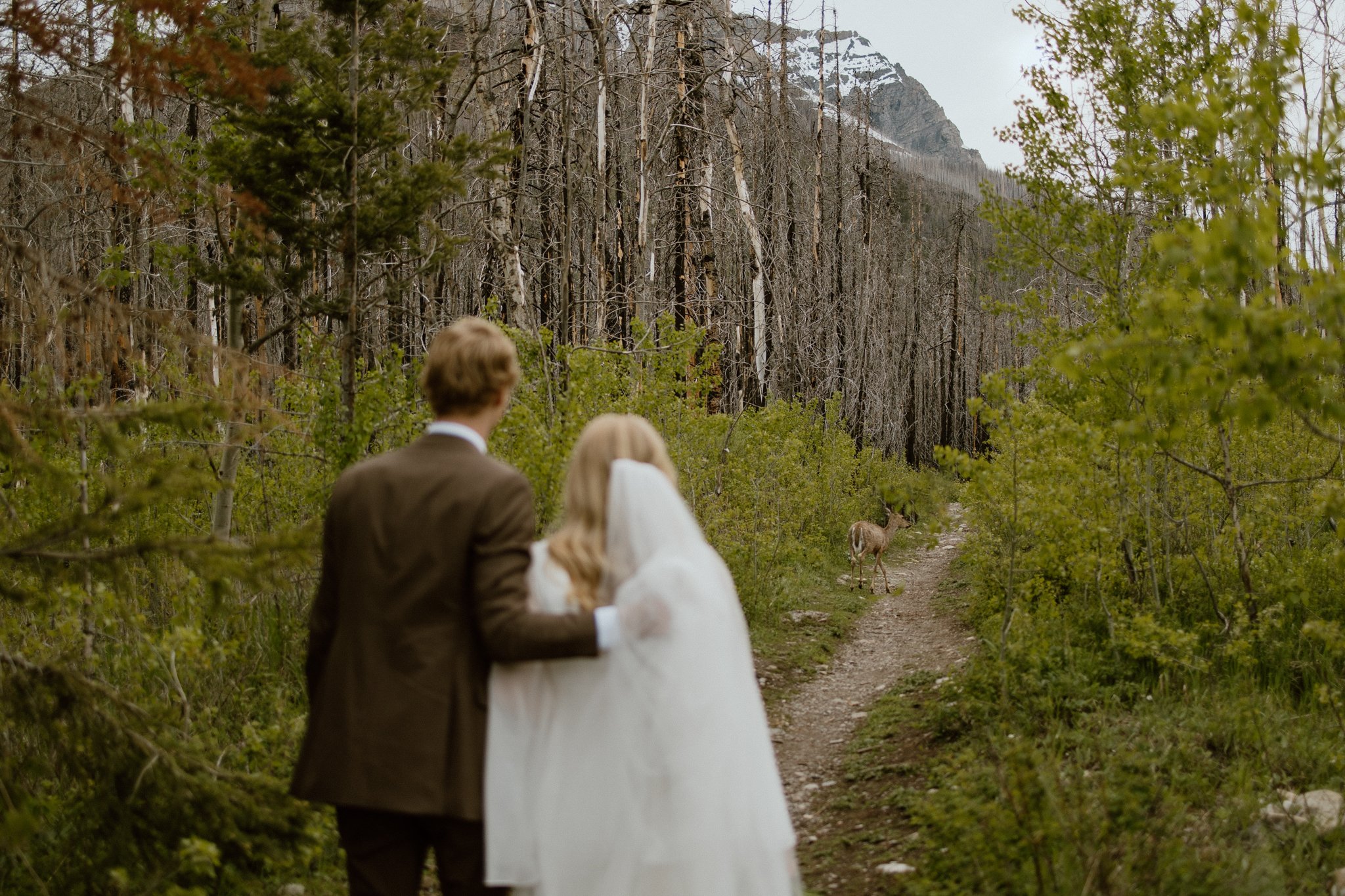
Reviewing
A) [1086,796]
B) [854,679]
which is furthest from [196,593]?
[854,679]

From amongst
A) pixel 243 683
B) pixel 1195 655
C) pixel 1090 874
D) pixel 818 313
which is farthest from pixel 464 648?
pixel 818 313

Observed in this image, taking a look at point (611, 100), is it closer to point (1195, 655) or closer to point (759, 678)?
point (759, 678)

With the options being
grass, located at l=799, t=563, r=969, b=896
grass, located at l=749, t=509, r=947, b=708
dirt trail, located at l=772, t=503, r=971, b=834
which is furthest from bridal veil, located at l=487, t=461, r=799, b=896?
grass, located at l=749, t=509, r=947, b=708

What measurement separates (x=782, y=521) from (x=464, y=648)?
36.4 ft

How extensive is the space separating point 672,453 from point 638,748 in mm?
6957

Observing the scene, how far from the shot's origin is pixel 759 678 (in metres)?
8.38

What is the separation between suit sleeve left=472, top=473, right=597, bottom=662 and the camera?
2.41 m

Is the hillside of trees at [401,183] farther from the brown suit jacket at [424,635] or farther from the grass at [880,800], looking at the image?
the grass at [880,800]

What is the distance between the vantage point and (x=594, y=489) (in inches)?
107

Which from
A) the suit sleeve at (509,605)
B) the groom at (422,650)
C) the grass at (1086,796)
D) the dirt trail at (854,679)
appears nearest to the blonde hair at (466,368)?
the groom at (422,650)

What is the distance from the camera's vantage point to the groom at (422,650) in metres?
2.41

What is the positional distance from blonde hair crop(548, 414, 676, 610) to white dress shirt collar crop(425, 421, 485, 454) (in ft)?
0.93

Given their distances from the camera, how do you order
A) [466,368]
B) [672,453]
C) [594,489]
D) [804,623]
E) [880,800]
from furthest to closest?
[804,623]
[672,453]
[880,800]
[594,489]
[466,368]

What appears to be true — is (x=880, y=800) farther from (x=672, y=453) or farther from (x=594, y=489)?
(x=672, y=453)
